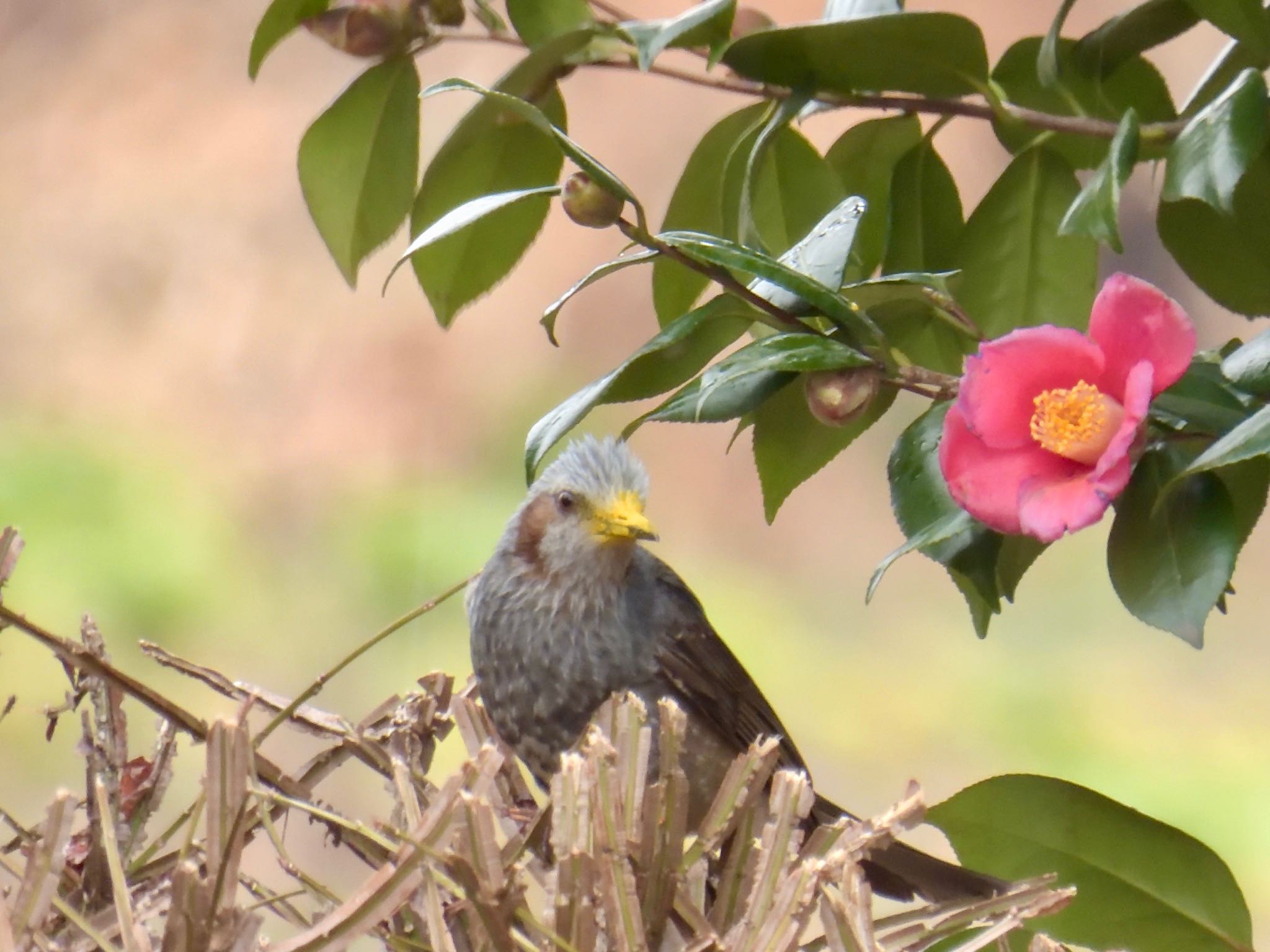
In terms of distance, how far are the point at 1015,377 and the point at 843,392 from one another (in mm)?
56

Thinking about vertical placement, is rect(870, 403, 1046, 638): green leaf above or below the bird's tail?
above

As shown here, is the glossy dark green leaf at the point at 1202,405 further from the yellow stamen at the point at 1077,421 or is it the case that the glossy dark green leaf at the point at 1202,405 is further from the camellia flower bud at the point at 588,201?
the camellia flower bud at the point at 588,201

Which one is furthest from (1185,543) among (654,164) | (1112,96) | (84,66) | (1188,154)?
(84,66)

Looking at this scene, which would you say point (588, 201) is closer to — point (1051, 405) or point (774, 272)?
point (774, 272)

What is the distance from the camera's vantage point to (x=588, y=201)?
46 centimetres

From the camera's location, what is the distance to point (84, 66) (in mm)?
1263

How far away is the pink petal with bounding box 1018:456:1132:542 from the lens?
1.41 ft

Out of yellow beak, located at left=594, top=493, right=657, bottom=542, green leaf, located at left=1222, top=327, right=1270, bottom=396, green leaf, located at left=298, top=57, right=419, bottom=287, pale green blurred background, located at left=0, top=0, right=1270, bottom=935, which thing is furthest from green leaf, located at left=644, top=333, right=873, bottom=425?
pale green blurred background, located at left=0, top=0, right=1270, bottom=935

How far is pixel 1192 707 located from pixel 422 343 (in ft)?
2.45

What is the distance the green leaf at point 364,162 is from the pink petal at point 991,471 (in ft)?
0.97

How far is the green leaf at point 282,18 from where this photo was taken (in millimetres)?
607

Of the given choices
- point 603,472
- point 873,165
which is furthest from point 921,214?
point 603,472

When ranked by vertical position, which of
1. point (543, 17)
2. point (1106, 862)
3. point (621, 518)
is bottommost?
point (1106, 862)

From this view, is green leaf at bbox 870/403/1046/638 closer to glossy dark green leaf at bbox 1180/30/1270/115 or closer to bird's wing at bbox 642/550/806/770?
glossy dark green leaf at bbox 1180/30/1270/115
